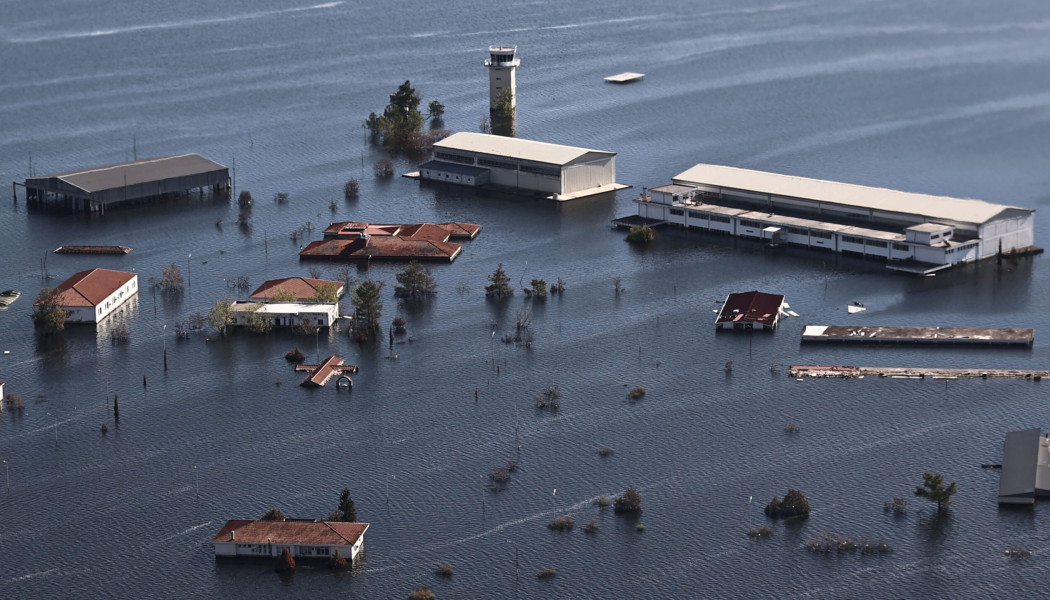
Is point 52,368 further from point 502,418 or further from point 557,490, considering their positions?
point 557,490

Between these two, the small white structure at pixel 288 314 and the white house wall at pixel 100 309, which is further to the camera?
the white house wall at pixel 100 309

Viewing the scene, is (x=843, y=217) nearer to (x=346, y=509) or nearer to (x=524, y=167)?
(x=524, y=167)

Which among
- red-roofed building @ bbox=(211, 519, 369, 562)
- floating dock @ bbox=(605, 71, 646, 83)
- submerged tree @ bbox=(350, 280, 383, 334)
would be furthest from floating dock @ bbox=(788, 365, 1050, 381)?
floating dock @ bbox=(605, 71, 646, 83)

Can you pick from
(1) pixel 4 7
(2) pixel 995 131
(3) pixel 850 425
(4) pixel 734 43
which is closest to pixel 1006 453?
(3) pixel 850 425

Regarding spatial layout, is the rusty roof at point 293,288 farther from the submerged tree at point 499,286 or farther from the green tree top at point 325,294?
the submerged tree at point 499,286

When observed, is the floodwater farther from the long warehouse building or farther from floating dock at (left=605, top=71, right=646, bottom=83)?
floating dock at (left=605, top=71, right=646, bottom=83)

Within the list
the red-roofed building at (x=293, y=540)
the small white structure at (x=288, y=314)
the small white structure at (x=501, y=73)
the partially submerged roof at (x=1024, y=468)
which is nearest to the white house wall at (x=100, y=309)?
the small white structure at (x=288, y=314)

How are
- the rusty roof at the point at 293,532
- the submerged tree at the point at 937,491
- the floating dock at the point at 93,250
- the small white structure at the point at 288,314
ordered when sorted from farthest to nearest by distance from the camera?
the floating dock at the point at 93,250
the small white structure at the point at 288,314
the submerged tree at the point at 937,491
the rusty roof at the point at 293,532
